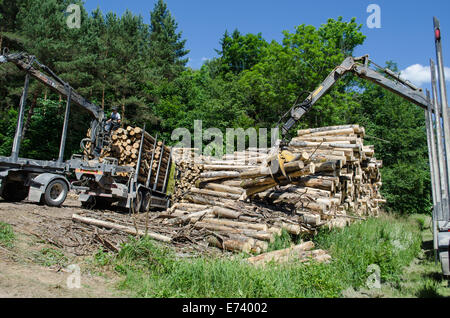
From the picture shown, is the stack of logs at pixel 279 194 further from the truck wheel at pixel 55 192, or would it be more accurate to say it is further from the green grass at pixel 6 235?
the truck wheel at pixel 55 192

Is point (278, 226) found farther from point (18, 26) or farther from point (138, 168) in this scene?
point (18, 26)

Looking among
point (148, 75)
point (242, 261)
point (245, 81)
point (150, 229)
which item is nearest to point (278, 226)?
point (242, 261)

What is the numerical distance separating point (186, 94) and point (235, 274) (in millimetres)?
25957

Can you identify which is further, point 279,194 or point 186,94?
point 186,94

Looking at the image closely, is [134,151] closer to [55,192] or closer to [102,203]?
[102,203]

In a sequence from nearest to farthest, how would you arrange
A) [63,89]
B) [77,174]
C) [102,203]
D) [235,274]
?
[235,274], [77,174], [102,203], [63,89]

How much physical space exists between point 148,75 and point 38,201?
18637mm

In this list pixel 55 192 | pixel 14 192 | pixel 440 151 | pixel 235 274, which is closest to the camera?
pixel 235 274

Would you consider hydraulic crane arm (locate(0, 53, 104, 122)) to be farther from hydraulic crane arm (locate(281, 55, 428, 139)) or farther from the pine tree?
the pine tree

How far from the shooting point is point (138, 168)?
11.5 meters

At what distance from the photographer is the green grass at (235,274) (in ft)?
14.4

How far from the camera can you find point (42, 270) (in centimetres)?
512

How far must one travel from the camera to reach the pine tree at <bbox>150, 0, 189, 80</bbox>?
33.3m

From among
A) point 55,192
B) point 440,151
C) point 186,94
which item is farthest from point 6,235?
point 186,94
